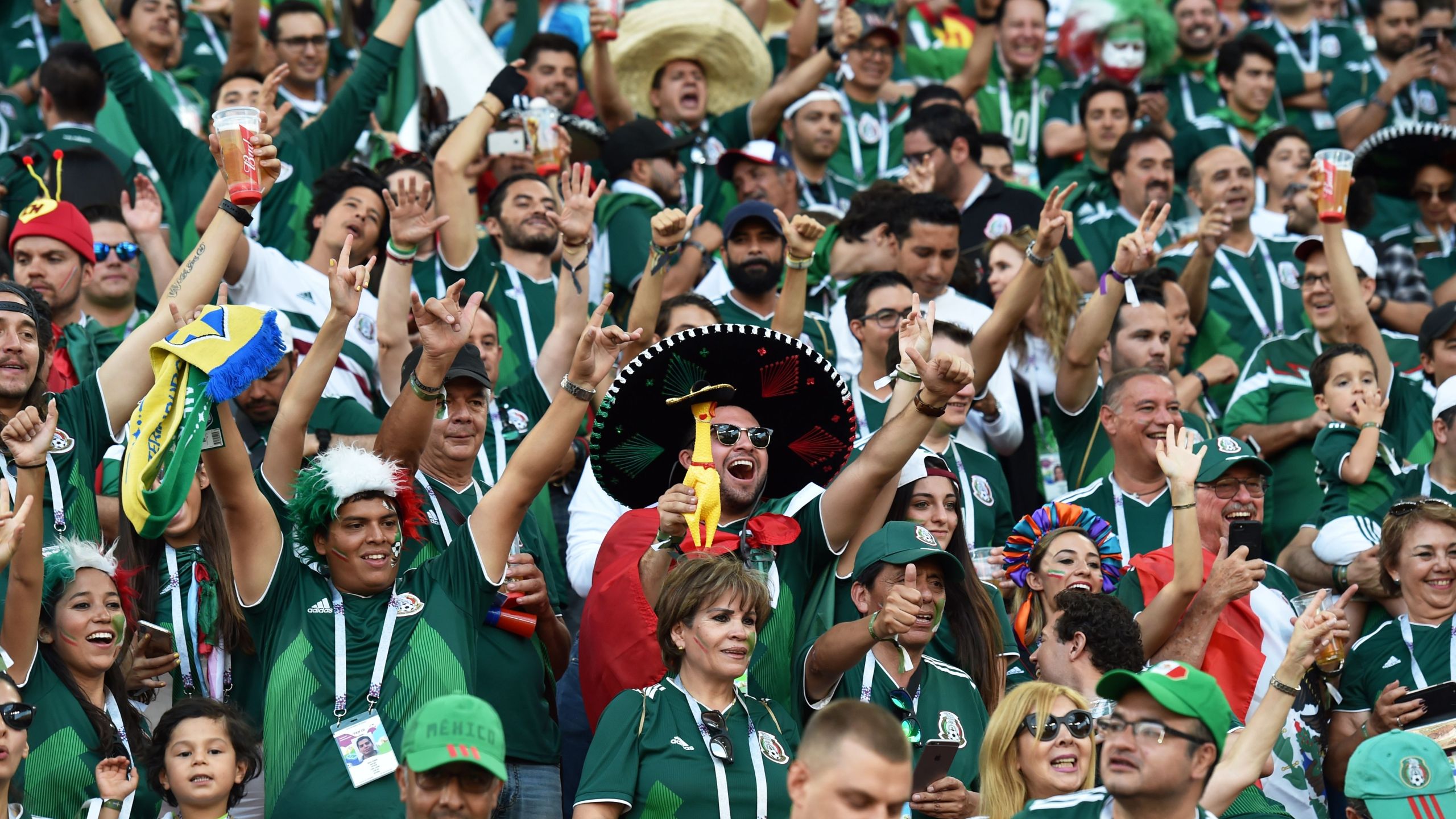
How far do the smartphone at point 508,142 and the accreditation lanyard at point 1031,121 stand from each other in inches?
164

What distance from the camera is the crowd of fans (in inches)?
205

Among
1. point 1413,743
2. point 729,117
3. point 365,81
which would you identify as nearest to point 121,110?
point 365,81

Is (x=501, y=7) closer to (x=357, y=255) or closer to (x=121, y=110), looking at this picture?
(x=121, y=110)

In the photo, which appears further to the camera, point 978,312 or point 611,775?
point 978,312

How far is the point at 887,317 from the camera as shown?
7.84 meters

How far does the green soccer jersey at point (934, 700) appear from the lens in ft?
18.7

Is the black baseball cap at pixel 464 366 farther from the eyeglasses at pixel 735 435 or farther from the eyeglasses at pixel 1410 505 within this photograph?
the eyeglasses at pixel 1410 505

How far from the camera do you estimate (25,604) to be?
5.21m

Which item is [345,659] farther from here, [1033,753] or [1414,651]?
[1414,651]

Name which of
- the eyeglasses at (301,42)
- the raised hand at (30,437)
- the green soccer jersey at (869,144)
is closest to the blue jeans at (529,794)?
the raised hand at (30,437)

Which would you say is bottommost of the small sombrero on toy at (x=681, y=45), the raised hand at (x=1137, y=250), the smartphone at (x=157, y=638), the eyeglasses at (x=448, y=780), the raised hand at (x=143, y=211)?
the eyeglasses at (x=448, y=780)

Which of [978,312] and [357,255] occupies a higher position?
[357,255]

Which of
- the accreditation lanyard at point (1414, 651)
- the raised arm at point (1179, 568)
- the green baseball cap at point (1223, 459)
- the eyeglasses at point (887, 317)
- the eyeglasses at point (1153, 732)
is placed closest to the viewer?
the eyeglasses at point (1153, 732)

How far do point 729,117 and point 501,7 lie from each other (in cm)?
224
